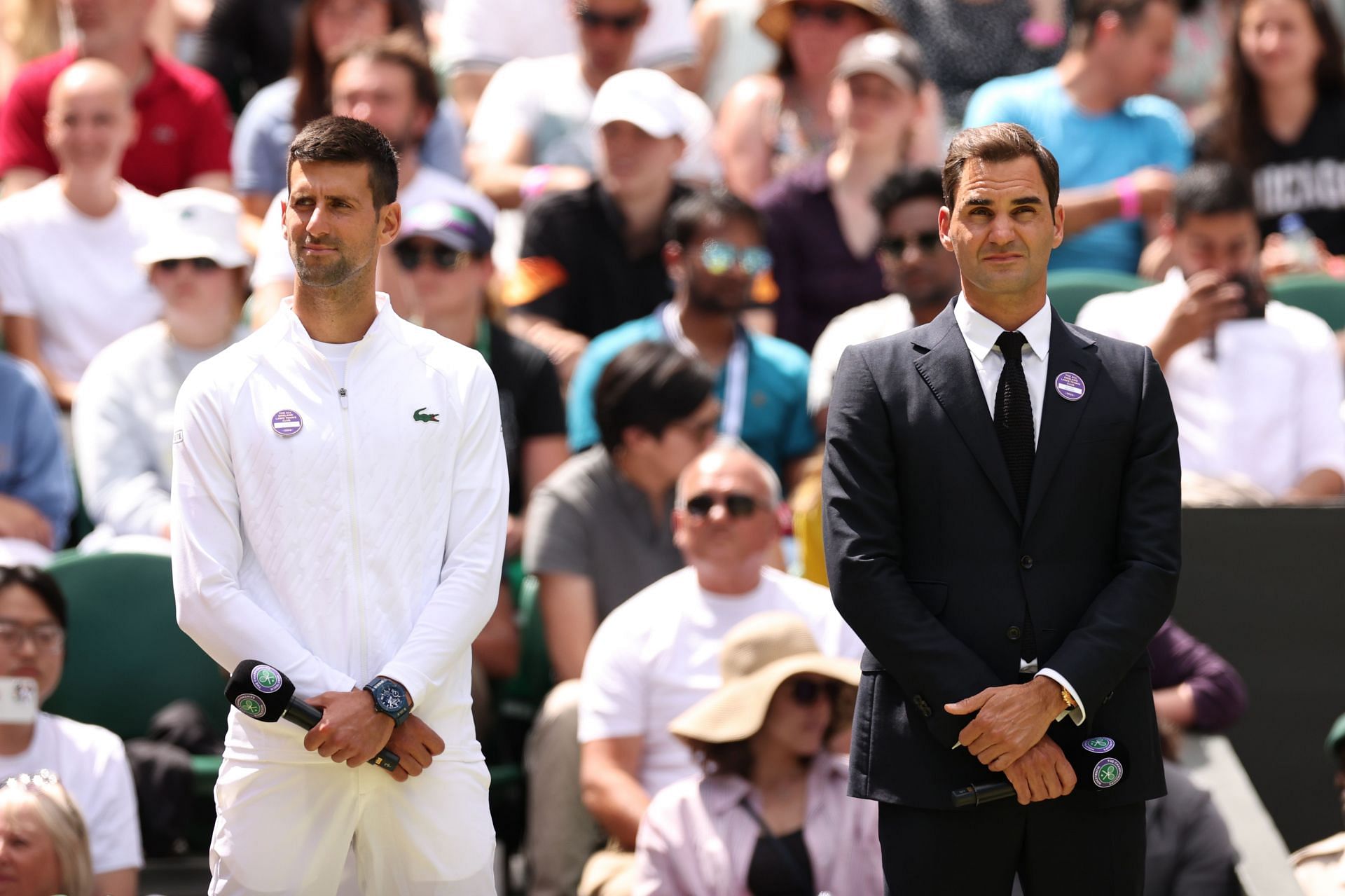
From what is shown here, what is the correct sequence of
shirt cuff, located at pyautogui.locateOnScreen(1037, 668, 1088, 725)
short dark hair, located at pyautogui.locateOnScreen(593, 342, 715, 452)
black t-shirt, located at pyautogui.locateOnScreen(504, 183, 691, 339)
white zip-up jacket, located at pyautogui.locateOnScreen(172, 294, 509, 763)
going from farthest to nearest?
black t-shirt, located at pyautogui.locateOnScreen(504, 183, 691, 339), short dark hair, located at pyautogui.locateOnScreen(593, 342, 715, 452), white zip-up jacket, located at pyautogui.locateOnScreen(172, 294, 509, 763), shirt cuff, located at pyautogui.locateOnScreen(1037, 668, 1088, 725)

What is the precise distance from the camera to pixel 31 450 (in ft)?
22.3

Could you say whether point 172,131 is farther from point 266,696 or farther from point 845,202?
point 266,696

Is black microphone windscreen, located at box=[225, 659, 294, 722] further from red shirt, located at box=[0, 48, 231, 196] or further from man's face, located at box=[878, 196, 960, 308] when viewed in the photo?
red shirt, located at box=[0, 48, 231, 196]

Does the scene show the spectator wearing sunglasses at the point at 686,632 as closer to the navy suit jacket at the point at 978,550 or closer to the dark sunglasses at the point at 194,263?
the navy suit jacket at the point at 978,550

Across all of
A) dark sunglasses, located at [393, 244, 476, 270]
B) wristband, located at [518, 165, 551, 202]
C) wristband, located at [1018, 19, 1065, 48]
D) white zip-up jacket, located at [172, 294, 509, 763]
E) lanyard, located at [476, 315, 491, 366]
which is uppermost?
wristband, located at [1018, 19, 1065, 48]

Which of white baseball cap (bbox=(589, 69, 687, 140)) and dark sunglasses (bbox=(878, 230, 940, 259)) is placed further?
white baseball cap (bbox=(589, 69, 687, 140))

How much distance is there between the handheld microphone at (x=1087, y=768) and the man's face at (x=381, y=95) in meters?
4.66

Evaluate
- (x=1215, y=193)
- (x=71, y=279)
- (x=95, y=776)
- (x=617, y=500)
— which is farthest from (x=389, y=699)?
(x=71, y=279)

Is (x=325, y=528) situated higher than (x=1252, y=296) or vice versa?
(x=1252, y=296)

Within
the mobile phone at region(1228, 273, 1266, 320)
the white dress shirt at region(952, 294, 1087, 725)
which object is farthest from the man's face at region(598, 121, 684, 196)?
the white dress shirt at region(952, 294, 1087, 725)

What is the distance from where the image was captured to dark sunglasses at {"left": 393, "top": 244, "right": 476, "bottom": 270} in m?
6.79

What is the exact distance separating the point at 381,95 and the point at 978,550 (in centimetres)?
461

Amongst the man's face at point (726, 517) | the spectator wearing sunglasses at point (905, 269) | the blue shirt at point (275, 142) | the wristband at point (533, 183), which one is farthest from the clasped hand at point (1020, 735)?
the blue shirt at point (275, 142)

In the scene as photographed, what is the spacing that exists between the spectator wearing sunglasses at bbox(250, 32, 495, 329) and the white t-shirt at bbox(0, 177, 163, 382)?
56 centimetres
